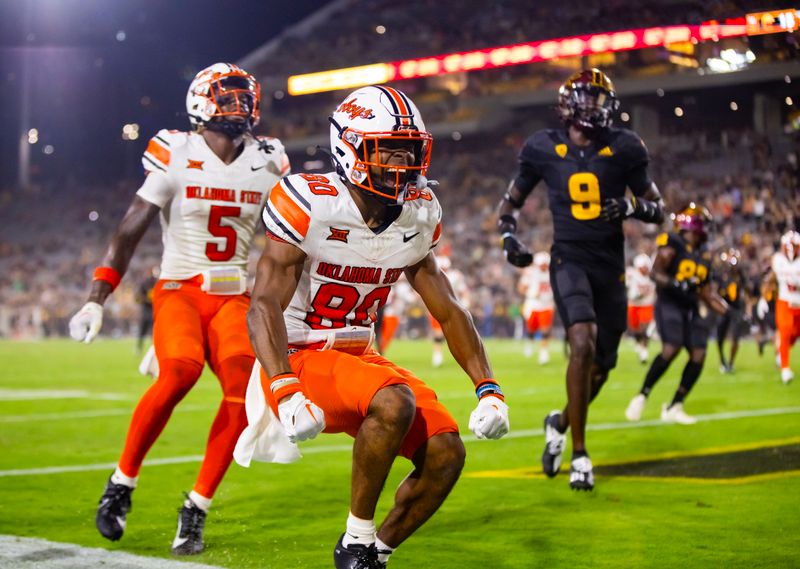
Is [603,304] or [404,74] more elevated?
[404,74]

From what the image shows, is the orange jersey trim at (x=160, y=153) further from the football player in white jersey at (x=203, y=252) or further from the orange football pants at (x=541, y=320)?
the orange football pants at (x=541, y=320)

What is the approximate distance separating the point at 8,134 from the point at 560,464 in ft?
140

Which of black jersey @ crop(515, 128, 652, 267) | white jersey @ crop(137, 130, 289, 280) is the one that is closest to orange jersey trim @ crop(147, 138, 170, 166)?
white jersey @ crop(137, 130, 289, 280)

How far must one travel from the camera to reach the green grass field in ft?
15.0

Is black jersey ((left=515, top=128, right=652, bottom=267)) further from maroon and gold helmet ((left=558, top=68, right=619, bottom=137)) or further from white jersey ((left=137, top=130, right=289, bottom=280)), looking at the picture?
white jersey ((left=137, top=130, right=289, bottom=280))

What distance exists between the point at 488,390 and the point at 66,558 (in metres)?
1.88

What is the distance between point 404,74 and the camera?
1395 inches

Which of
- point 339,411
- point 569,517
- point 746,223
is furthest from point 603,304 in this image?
point 746,223

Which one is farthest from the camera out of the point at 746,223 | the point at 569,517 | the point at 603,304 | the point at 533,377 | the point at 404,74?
the point at 404,74

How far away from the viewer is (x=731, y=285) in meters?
14.0

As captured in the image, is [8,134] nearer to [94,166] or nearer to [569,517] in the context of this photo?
[94,166]

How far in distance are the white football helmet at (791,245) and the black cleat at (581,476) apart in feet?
27.2

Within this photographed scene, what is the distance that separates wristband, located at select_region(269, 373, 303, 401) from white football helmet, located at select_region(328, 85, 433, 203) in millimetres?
720

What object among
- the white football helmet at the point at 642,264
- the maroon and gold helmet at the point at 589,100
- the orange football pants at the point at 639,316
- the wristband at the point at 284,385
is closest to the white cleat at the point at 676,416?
the maroon and gold helmet at the point at 589,100
